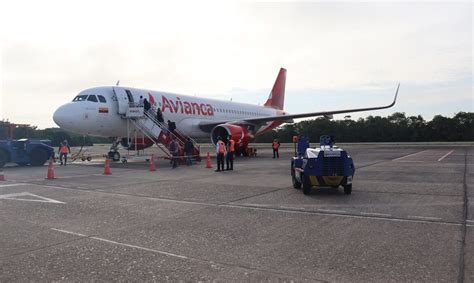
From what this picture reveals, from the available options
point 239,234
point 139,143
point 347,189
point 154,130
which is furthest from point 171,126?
point 239,234

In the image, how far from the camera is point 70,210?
8328 mm

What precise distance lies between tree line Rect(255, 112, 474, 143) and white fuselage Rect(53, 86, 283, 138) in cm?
4006

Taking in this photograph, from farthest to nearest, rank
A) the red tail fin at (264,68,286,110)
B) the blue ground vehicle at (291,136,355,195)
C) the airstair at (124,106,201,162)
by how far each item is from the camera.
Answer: the red tail fin at (264,68,286,110) → the airstair at (124,106,201,162) → the blue ground vehicle at (291,136,355,195)

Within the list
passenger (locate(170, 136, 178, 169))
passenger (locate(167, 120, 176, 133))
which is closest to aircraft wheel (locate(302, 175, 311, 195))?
passenger (locate(170, 136, 178, 169))

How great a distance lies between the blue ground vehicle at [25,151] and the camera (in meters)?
20.2

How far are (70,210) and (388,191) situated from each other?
765 centimetres

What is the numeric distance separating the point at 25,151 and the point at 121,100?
5.59 m

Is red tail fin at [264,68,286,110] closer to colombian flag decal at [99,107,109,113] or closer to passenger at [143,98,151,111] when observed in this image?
passenger at [143,98,151,111]

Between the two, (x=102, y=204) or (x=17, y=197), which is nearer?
(x=102, y=204)

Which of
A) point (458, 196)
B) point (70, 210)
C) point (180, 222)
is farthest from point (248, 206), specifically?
point (458, 196)

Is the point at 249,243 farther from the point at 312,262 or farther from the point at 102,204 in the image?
the point at 102,204

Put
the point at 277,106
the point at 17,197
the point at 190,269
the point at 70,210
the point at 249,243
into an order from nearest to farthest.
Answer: the point at 190,269 < the point at 249,243 < the point at 70,210 < the point at 17,197 < the point at 277,106

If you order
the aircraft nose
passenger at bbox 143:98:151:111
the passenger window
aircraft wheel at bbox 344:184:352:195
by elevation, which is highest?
the passenger window

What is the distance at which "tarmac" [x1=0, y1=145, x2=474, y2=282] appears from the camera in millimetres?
4500
